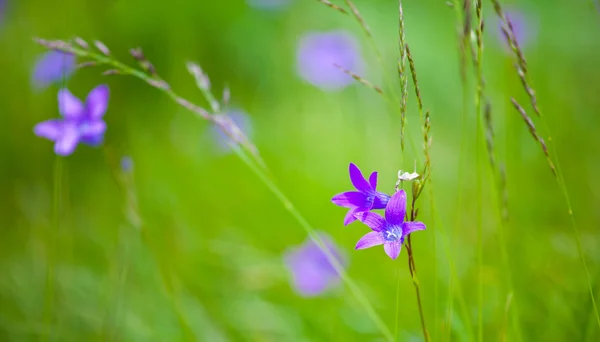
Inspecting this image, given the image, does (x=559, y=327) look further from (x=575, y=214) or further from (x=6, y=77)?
(x=6, y=77)

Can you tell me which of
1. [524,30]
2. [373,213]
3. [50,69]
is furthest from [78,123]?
[524,30]

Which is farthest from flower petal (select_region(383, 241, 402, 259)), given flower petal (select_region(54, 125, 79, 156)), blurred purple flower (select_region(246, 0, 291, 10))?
blurred purple flower (select_region(246, 0, 291, 10))

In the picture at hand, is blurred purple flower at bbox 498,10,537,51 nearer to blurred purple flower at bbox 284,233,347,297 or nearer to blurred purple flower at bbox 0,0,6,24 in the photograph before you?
blurred purple flower at bbox 284,233,347,297

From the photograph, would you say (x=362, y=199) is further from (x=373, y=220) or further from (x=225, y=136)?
(x=225, y=136)

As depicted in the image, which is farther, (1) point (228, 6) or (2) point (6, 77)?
(1) point (228, 6)

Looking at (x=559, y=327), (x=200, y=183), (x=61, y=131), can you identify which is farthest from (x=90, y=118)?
(x=200, y=183)

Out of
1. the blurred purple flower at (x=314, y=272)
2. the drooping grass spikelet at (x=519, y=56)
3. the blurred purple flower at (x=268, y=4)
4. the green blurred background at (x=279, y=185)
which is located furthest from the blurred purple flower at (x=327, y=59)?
the drooping grass spikelet at (x=519, y=56)

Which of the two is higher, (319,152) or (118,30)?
(118,30)

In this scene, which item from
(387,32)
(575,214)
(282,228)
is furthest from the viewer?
(387,32)
